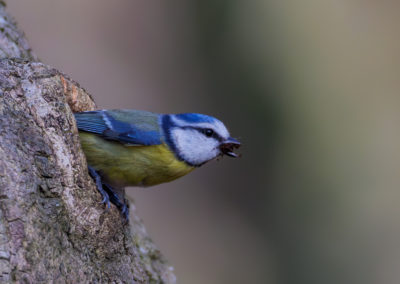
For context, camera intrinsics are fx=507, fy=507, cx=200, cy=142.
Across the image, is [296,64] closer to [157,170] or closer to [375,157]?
[375,157]

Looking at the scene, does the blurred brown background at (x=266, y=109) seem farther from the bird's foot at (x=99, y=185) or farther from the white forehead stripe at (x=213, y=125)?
the bird's foot at (x=99, y=185)

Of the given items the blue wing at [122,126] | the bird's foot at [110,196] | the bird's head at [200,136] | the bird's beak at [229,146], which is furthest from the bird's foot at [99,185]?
the bird's beak at [229,146]

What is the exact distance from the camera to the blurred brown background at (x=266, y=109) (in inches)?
242

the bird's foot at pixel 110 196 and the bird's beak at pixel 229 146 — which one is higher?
the bird's beak at pixel 229 146

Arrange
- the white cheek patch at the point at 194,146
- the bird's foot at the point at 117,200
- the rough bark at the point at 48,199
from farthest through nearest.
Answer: the white cheek patch at the point at 194,146
the bird's foot at the point at 117,200
the rough bark at the point at 48,199

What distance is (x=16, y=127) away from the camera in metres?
2.03

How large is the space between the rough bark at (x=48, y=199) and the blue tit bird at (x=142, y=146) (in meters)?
0.19

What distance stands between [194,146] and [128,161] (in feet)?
1.26

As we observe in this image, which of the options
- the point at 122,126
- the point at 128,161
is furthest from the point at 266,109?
the point at 128,161

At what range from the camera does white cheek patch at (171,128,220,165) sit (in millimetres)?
2662

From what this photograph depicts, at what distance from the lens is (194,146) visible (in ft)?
8.89

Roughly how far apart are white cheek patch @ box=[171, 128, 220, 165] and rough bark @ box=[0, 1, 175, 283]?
1.61ft

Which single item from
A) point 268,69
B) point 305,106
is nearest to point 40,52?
point 268,69

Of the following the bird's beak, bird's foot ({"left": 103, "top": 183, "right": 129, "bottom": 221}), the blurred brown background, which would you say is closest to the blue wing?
bird's foot ({"left": 103, "top": 183, "right": 129, "bottom": 221})
